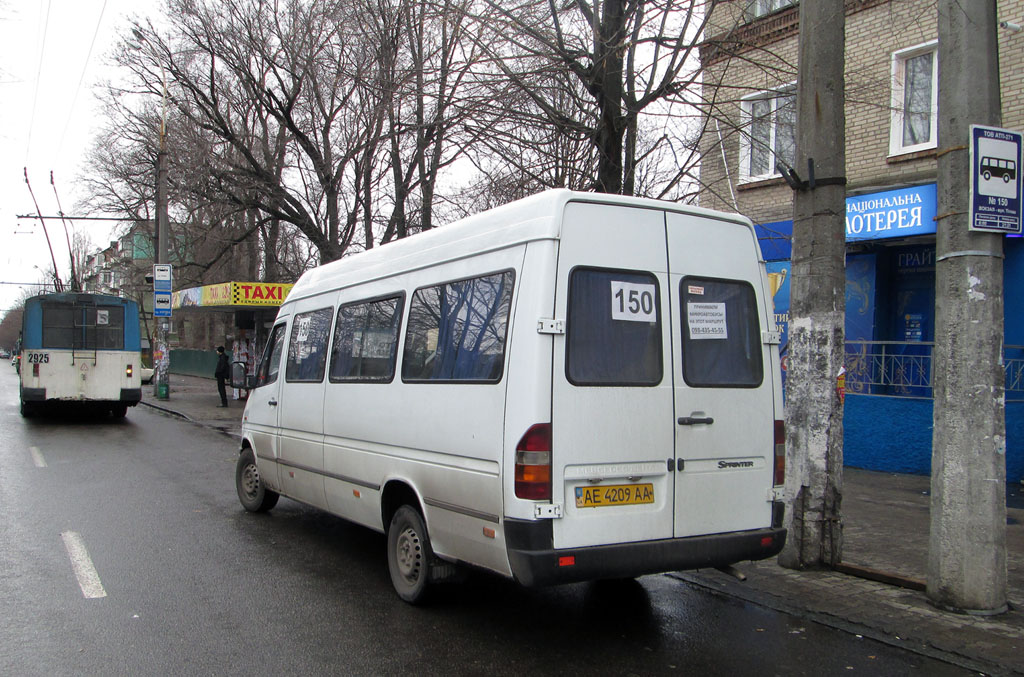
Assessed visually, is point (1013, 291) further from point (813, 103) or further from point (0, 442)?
point (0, 442)

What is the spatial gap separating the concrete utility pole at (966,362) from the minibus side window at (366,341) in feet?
12.3

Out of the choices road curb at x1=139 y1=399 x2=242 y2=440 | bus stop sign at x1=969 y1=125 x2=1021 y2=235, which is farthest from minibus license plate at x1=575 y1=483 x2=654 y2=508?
road curb at x1=139 y1=399 x2=242 y2=440

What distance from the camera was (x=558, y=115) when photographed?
9828 mm

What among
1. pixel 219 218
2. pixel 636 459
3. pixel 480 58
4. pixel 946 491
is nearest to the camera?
pixel 636 459

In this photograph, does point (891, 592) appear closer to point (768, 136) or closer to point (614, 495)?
point (614, 495)

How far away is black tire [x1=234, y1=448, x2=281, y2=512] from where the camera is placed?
331 inches

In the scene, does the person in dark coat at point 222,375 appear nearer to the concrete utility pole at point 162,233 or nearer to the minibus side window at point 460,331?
the concrete utility pole at point 162,233

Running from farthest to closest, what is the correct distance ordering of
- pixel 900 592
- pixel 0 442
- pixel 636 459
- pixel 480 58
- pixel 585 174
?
pixel 0 442 < pixel 585 174 < pixel 480 58 < pixel 900 592 < pixel 636 459

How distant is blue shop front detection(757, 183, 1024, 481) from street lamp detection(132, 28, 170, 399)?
57.3 feet

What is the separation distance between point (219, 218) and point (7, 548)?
60.3ft

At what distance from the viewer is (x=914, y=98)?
40.9 ft

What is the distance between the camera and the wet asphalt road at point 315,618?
15.0 feet

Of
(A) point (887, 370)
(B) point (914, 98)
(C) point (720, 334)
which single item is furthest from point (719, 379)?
(B) point (914, 98)

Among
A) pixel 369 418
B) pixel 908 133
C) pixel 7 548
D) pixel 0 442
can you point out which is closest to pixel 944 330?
pixel 369 418
